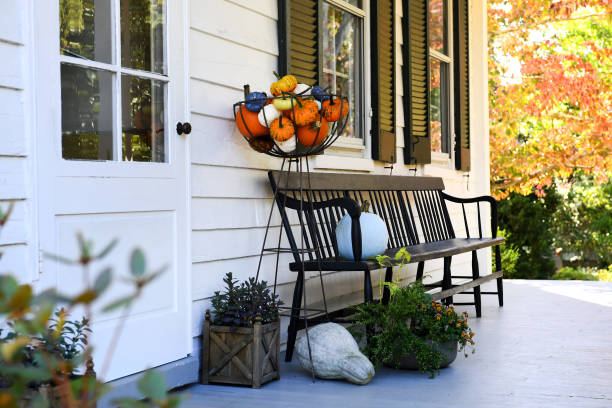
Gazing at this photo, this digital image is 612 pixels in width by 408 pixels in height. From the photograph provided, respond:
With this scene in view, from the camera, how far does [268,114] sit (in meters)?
3.41

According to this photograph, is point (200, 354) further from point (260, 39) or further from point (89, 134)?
point (260, 39)

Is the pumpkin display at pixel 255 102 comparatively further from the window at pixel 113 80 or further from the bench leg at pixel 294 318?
the bench leg at pixel 294 318

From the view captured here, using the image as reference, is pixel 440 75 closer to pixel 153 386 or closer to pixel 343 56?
pixel 343 56

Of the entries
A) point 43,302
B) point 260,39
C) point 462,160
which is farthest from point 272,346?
point 462,160

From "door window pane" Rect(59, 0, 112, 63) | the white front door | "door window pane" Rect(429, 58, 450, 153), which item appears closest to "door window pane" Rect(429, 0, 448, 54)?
"door window pane" Rect(429, 58, 450, 153)

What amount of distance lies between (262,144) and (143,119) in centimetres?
64

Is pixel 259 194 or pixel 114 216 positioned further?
pixel 259 194

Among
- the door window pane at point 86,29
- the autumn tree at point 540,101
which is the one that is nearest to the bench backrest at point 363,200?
the door window pane at point 86,29

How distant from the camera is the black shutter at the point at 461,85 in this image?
22.4ft

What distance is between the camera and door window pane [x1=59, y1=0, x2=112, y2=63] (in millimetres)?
2697

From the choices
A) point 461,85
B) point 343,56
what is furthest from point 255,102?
point 461,85

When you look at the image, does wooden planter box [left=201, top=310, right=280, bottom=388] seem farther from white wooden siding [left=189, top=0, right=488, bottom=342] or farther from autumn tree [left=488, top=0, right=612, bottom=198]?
autumn tree [left=488, top=0, right=612, bottom=198]

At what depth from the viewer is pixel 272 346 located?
3.29 m

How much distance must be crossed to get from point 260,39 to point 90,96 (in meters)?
1.26
